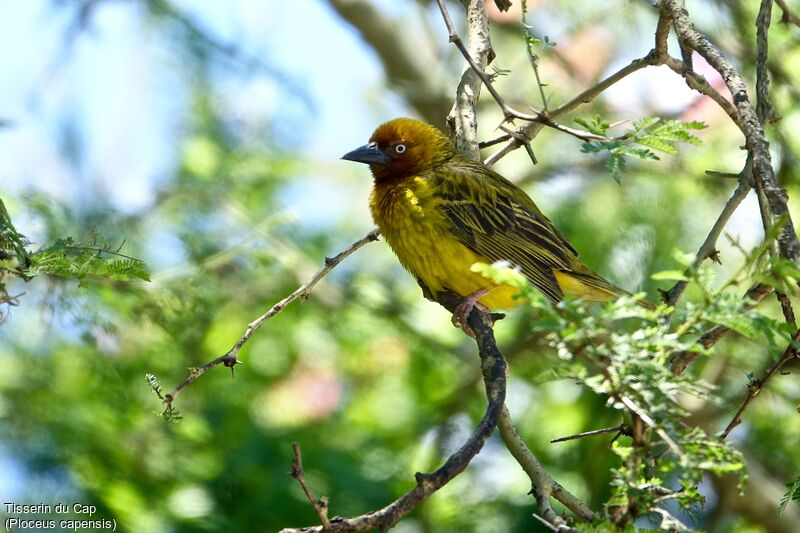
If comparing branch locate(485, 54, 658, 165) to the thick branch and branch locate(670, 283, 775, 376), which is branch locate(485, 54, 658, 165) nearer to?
the thick branch

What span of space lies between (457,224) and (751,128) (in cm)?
180

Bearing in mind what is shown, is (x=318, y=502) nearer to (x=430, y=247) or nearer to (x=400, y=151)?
(x=430, y=247)

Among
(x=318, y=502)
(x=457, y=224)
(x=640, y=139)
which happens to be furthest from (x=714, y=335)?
(x=457, y=224)

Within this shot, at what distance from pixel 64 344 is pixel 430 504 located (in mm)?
2339

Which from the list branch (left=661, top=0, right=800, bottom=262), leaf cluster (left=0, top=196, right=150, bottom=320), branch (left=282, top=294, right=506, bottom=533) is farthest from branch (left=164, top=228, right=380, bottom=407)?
branch (left=661, top=0, right=800, bottom=262)

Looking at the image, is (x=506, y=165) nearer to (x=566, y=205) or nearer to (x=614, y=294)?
(x=566, y=205)

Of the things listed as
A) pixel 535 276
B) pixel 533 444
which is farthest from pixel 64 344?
pixel 535 276

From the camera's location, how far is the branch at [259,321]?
8.02ft

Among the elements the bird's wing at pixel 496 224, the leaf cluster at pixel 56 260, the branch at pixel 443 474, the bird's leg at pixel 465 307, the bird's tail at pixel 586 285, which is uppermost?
the bird's wing at pixel 496 224

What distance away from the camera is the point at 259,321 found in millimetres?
2691

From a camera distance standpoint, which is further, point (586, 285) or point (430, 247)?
point (586, 285)

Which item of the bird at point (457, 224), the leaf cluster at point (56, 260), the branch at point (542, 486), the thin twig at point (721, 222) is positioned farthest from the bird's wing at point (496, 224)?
the leaf cluster at point (56, 260)

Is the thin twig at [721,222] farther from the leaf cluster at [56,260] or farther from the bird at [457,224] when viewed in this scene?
the leaf cluster at [56,260]

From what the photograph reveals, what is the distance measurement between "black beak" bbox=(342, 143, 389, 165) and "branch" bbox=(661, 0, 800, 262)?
1784 mm
